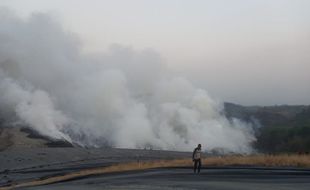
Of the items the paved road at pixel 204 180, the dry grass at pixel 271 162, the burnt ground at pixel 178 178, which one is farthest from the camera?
the dry grass at pixel 271 162

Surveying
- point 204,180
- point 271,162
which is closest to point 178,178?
point 204,180

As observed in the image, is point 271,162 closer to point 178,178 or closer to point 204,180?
point 178,178

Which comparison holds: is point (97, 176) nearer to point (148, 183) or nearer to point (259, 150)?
point (148, 183)

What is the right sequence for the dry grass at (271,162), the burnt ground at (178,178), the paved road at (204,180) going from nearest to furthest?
the paved road at (204,180), the burnt ground at (178,178), the dry grass at (271,162)

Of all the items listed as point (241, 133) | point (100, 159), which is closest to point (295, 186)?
point (100, 159)

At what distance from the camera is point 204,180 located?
2941 cm

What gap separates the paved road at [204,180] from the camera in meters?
25.6

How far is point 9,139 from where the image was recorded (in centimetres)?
9088

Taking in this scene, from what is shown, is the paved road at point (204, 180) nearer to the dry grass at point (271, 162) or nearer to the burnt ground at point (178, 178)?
the burnt ground at point (178, 178)

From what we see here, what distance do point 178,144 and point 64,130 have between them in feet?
81.2

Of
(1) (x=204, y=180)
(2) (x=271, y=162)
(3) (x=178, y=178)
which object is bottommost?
(1) (x=204, y=180)

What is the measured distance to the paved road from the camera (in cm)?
2558

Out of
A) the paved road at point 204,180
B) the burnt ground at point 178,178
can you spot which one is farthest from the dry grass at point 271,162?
the paved road at point 204,180

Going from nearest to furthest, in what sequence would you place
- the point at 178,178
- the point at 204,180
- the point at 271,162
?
1. the point at 204,180
2. the point at 178,178
3. the point at 271,162
